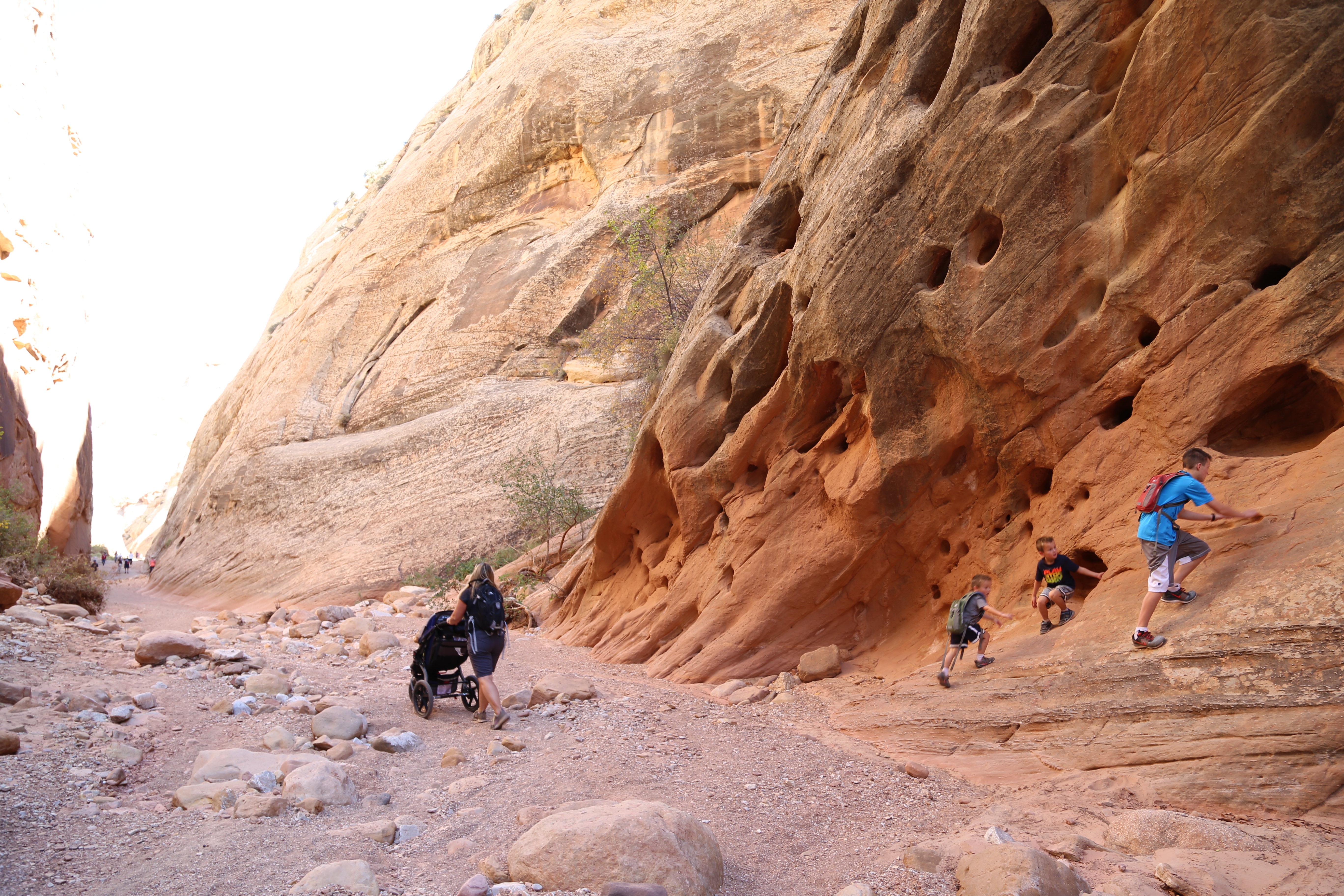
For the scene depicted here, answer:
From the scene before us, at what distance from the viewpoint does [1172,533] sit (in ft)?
17.3

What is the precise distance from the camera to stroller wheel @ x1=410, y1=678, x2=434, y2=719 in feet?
22.6

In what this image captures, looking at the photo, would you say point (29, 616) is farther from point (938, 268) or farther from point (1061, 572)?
point (1061, 572)

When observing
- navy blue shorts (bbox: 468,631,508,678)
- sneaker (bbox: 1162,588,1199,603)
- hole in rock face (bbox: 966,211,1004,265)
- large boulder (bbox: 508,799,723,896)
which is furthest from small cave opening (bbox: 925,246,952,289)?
large boulder (bbox: 508,799,723,896)

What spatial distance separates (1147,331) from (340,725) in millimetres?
6679

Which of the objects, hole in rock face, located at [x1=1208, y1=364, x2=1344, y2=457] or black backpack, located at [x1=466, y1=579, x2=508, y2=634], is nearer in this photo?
hole in rock face, located at [x1=1208, y1=364, x2=1344, y2=457]

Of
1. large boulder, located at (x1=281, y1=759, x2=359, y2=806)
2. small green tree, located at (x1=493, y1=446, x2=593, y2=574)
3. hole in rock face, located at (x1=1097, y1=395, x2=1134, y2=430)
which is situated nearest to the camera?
large boulder, located at (x1=281, y1=759, x2=359, y2=806)

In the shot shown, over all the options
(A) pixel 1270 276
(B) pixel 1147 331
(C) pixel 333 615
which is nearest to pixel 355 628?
(C) pixel 333 615

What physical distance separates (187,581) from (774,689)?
802 inches

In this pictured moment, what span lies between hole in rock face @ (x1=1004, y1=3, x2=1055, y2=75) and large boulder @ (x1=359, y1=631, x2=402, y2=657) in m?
8.92

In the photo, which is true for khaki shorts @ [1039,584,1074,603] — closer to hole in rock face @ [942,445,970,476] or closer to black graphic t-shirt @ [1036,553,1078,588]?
black graphic t-shirt @ [1036,553,1078,588]

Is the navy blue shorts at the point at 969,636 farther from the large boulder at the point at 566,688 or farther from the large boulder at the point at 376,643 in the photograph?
the large boulder at the point at 376,643

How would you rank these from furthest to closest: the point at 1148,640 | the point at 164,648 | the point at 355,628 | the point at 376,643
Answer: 1. the point at 355,628
2. the point at 376,643
3. the point at 164,648
4. the point at 1148,640

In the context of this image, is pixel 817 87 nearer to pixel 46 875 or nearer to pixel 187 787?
pixel 187 787

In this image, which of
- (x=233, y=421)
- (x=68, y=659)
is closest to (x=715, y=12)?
(x=233, y=421)
